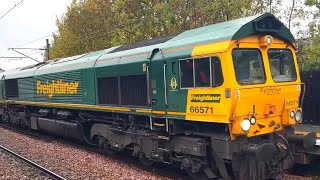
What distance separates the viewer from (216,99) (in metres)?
7.89

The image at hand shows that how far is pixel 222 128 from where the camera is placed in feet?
26.8

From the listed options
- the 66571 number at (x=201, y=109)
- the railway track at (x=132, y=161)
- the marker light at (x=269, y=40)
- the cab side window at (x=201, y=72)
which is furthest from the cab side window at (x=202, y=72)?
the railway track at (x=132, y=161)

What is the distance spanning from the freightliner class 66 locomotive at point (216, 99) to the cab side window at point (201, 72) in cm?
2

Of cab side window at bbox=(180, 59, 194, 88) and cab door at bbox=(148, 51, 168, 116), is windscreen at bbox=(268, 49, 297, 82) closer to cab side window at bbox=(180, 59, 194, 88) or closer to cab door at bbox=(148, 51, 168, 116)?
cab side window at bbox=(180, 59, 194, 88)

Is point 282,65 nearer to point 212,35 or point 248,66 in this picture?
point 248,66

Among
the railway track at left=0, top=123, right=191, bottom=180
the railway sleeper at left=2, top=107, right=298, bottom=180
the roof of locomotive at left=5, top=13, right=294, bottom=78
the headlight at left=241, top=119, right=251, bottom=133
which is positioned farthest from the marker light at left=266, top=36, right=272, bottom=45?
the railway track at left=0, top=123, right=191, bottom=180

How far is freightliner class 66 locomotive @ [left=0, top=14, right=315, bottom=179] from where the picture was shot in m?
7.81

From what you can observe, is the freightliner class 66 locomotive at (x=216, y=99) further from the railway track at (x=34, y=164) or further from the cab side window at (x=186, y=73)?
the railway track at (x=34, y=164)

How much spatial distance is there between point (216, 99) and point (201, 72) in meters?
0.69

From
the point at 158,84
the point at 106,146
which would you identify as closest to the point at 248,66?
the point at 158,84

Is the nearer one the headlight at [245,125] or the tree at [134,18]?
the headlight at [245,125]

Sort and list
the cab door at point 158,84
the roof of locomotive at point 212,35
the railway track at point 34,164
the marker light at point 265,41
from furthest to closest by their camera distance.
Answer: the railway track at point 34,164 < the cab door at point 158,84 < the marker light at point 265,41 < the roof of locomotive at point 212,35

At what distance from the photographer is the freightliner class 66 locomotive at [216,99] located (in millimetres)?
7812

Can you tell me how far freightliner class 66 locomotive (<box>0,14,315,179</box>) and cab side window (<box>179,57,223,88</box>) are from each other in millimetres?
20
